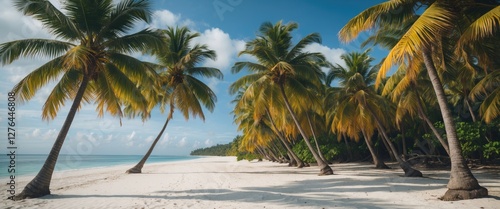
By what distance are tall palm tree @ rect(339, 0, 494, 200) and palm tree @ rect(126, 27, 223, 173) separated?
9889 millimetres

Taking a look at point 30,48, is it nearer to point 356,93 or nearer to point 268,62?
point 268,62

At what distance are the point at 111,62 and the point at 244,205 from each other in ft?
24.4

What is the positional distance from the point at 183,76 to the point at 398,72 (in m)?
12.5

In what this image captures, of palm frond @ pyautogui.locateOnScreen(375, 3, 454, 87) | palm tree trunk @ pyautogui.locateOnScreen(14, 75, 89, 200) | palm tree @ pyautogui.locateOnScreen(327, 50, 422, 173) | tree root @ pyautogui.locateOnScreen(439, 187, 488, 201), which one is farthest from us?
palm tree @ pyautogui.locateOnScreen(327, 50, 422, 173)

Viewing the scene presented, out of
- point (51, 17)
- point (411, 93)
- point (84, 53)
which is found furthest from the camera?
point (411, 93)

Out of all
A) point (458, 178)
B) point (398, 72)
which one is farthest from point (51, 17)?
point (398, 72)

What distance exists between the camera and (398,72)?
47.6 ft

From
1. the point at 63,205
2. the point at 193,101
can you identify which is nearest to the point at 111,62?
the point at 63,205

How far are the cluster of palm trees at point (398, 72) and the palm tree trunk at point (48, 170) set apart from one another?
830 cm

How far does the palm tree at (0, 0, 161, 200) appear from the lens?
8688 millimetres

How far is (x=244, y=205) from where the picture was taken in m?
6.85

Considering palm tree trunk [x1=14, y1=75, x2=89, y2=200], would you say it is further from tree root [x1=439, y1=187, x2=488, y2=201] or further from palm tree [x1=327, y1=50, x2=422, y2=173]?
palm tree [x1=327, y1=50, x2=422, y2=173]

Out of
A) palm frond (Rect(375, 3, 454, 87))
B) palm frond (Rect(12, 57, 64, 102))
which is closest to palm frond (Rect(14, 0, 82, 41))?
palm frond (Rect(12, 57, 64, 102))

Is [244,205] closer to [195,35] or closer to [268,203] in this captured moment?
[268,203]
